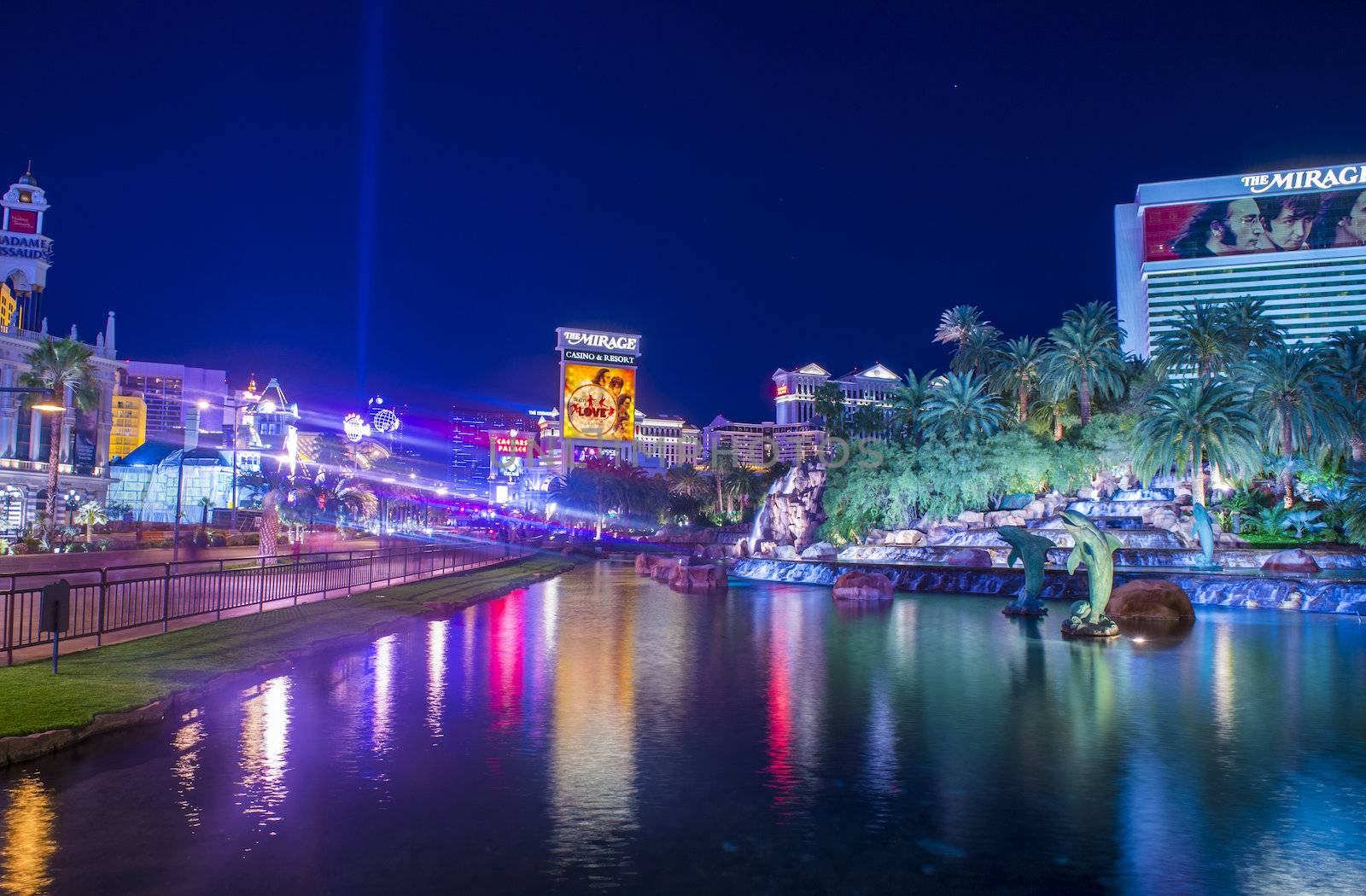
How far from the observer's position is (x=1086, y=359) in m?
67.9

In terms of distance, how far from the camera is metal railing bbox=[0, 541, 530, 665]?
16469 millimetres

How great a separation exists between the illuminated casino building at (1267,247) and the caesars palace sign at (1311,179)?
0.13 m

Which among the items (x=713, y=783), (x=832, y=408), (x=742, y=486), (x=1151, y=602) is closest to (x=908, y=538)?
(x=832, y=408)

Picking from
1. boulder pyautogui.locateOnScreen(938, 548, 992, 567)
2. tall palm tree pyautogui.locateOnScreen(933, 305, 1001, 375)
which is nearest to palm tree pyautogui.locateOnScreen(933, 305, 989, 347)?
tall palm tree pyautogui.locateOnScreen(933, 305, 1001, 375)

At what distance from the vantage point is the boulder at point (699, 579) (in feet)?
135

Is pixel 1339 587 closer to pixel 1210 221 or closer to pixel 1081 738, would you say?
pixel 1081 738

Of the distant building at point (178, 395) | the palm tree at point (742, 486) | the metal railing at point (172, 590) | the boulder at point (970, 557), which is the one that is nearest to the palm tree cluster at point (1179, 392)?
the boulder at point (970, 557)

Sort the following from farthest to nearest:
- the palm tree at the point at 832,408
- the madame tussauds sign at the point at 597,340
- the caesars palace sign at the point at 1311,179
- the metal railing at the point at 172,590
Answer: the madame tussauds sign at the point at 597,340
the caesars palace sign at the point at 1311,179
the palm tree at the point at 832,408
the metal railing at the point at 172,590

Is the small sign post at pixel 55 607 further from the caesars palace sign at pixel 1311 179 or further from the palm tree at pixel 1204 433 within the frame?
the caesars palace sign at pixel 1311 179

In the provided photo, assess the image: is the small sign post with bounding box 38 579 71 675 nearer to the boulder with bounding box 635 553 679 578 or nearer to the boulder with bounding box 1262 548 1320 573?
the boulder with bounding box 635 553 679 578

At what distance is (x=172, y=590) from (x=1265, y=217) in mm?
161559

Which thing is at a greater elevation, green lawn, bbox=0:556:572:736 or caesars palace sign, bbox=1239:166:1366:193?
caesars palace sign, bbox=1239:166:1366:193

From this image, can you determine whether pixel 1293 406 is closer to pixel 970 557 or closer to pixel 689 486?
pixel 970 557

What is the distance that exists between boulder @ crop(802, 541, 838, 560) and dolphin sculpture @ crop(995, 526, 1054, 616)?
3486cm
